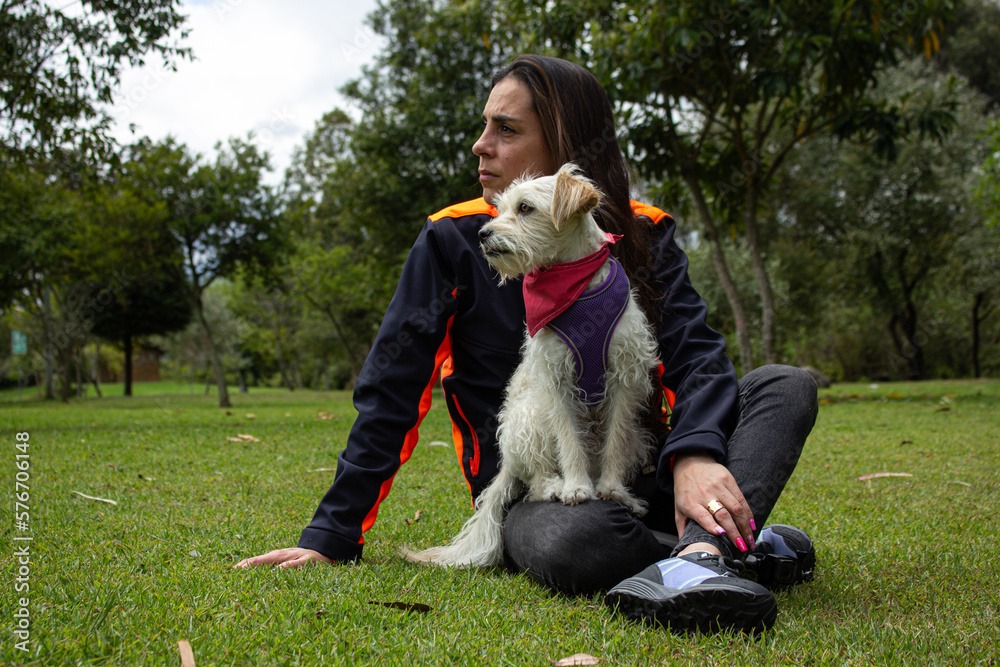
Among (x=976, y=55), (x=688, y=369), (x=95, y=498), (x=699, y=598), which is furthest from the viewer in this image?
(x=976, y=55)

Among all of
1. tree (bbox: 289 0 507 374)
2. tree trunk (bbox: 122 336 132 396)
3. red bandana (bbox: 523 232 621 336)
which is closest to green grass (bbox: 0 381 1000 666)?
red bandana (bbox: 523 232 621 336)

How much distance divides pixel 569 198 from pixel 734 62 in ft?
32.6

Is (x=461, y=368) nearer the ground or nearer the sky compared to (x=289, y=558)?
nearer the sky

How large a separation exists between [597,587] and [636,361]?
88 centimetres

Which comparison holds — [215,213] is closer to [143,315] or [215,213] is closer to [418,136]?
[418,136]

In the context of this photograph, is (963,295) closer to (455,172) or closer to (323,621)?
(455,172)

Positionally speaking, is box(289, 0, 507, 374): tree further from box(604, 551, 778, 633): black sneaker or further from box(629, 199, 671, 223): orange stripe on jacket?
box(604, 551, 778, 633): black sneaker

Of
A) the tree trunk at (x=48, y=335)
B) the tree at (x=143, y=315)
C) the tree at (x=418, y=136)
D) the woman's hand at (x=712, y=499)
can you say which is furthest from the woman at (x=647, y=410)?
the tree at (x=143, y=315)

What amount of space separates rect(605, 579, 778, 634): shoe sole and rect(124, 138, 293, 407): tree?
16.8 metres

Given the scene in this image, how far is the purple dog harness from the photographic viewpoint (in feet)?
8.38

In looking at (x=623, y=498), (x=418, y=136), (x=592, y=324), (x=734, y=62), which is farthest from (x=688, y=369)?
(x=418, y=136)

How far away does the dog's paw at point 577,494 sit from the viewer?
2539mm

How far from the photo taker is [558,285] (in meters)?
2.55

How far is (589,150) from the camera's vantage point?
299 centimetres
